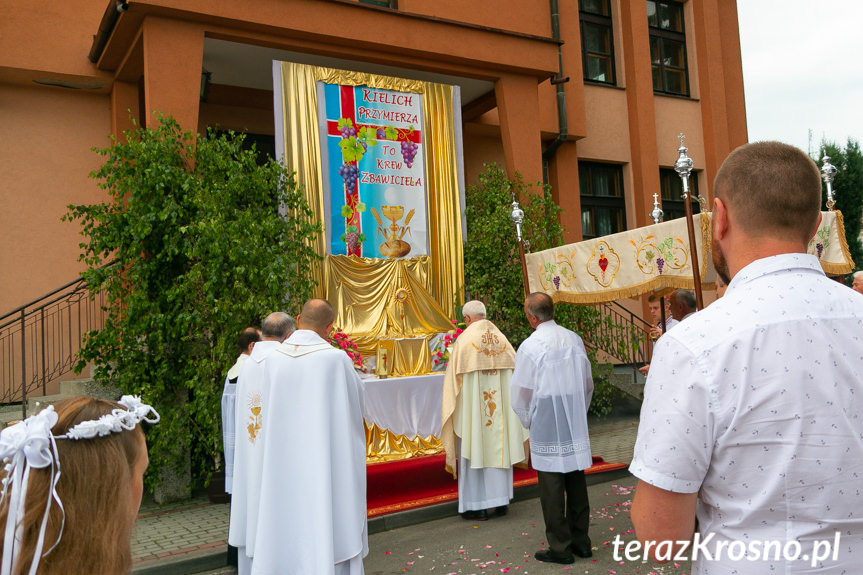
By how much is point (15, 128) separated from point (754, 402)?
11.0m

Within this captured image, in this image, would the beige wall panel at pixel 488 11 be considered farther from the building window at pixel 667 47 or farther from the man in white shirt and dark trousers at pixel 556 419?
the man in white shirt and dark trousers at pixel 556 419

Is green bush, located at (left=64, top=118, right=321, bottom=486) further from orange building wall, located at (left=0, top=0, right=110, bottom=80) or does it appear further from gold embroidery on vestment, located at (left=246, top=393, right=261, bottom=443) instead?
orange building wall, located at (left=0, top=0, right=110, bottom=80)

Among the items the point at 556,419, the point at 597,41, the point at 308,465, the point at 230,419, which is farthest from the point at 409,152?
the point at 597,41

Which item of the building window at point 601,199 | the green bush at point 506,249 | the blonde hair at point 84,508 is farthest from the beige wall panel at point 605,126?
the blonde hair at point 84,508

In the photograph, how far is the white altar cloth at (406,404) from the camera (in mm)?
8758

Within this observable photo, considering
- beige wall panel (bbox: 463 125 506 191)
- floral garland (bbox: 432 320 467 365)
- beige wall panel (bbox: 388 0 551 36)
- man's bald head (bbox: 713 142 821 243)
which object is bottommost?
floral garland (bbox: 432 320 467 365)

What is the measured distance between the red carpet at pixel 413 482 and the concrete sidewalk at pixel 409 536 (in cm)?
18

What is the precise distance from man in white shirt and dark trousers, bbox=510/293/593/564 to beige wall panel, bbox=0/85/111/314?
7.33 metres

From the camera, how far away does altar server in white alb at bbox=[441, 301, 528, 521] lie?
23.4 feet

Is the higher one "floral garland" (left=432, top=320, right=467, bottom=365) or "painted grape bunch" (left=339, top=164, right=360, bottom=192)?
"painted grape bunch" (left=339, top=164, right=360, bottom=192)

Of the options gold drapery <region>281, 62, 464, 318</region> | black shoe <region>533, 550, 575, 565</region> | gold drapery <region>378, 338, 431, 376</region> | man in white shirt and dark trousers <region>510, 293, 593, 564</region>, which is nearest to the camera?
black shoe <region>533, 550, 575, 565</region>

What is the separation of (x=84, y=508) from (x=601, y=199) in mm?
14938

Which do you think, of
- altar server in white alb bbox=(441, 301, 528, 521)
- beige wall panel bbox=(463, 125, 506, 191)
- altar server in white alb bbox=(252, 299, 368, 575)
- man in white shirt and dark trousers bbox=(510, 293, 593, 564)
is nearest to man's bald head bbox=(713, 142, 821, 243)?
altar server in white alb bbox=(252, 299, 368, 575)

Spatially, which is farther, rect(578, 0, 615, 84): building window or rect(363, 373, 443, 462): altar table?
rect(578, 0, 615, 84): building window
